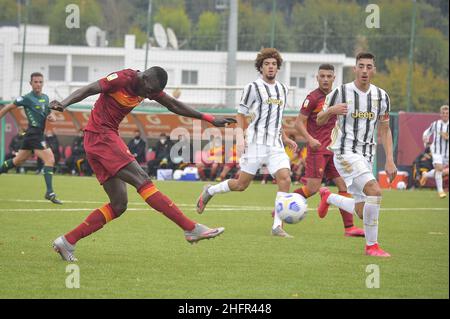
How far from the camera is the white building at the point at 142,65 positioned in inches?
1411

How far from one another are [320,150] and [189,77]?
27216 millimetres

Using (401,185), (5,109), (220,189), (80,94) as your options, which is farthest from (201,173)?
(80,94)

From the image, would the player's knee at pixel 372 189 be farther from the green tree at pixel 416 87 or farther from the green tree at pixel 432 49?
the green tree at pixel 432 49

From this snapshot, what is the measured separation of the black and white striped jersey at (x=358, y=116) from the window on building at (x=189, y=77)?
27.2 meters

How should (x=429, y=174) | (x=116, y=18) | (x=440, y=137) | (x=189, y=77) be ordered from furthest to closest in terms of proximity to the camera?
(x=116, y=18)
(x=189, y=77)
(x=429, y=174)
(x=440, y=137)

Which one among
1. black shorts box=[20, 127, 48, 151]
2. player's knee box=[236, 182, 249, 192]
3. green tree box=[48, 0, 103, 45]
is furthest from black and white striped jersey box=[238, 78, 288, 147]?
green tree box=[48, 0, 103, 45]

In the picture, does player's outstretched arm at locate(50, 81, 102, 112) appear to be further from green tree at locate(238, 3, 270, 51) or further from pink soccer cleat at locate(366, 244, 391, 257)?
green tree at locate(238, 3, 270, 51)

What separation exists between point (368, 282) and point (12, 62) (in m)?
33.1

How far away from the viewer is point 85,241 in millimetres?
11305

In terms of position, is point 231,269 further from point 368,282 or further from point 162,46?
point 162,46

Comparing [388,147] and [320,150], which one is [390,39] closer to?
[320,150]

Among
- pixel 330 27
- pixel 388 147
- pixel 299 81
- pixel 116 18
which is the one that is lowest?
pixel 388 147

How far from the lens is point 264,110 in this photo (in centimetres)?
1302

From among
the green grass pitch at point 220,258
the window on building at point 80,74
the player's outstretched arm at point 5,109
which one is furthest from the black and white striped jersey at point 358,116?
the window on building at point 80,74
